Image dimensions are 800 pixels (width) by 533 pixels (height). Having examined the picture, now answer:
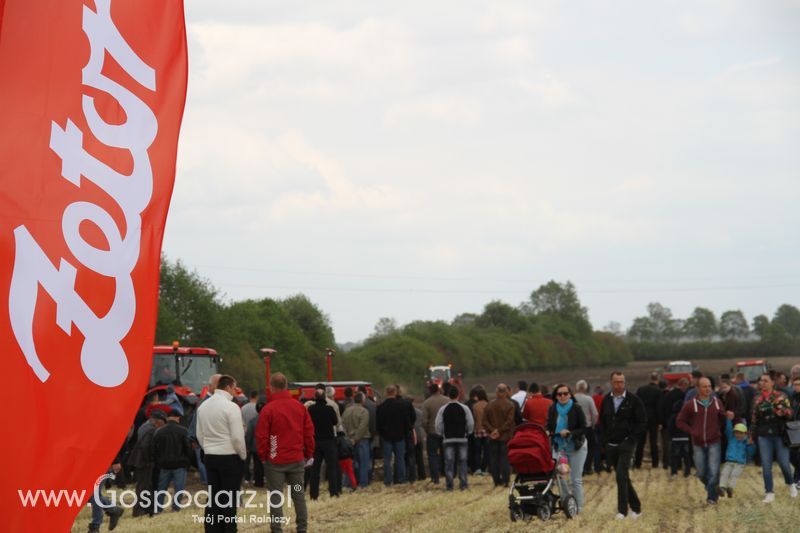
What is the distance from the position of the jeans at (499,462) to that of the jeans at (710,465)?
4052 mm

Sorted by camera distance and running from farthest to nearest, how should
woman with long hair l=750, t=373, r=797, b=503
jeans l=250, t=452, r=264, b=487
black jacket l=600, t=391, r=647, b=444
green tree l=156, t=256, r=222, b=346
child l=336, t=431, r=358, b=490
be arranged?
green tree l=156, t=256, r=222, b=346
jeans l=250, t=452, r=264, b=487
child l=336, t=431, r=358, b=490
woman with long hair l=750, t=373, r=797, b=503
black jacket l=600, t=391, r=647, b=444

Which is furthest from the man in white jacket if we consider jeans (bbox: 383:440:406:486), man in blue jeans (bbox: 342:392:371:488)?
jeans (bbox: 383:440:406:486)

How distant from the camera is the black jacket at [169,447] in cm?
1585

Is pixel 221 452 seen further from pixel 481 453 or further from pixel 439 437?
pixel 481 453

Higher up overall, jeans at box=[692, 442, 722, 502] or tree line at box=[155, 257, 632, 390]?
tree line at box=[155, 257, 632, 390]

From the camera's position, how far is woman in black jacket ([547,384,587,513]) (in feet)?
46.7

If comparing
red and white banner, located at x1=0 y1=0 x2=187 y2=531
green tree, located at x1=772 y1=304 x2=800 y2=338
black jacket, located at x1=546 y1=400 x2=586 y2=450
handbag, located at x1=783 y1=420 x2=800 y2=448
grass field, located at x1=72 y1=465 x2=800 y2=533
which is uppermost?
green tree, located at x1=772 y1=304 x2=800 y2=338

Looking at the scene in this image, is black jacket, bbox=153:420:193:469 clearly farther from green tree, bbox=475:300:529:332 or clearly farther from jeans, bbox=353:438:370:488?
green tree, bbox=475:300:529:332

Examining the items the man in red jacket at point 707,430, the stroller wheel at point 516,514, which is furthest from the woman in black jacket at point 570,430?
the man in red jacket at point 707,430

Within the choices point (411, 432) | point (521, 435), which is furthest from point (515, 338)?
point (521, 435)

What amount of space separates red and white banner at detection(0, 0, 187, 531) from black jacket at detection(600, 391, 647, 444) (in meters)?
9.43

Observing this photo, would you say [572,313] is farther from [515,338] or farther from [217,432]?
[217,432]

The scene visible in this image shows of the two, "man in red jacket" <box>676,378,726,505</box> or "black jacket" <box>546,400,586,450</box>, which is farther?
"man in red jacket" <box>676,378,726,505</box>

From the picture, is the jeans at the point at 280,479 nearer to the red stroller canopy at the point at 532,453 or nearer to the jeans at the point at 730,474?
the red stroller canopy at the point at 532,453
